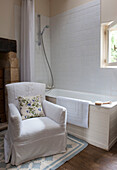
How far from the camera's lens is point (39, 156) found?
1783mm

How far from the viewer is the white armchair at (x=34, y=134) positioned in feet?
5.33

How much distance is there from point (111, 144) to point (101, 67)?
132 centimetres

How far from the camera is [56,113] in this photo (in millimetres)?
1938

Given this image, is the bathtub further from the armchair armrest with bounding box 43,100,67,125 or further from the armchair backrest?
the armchair backrest

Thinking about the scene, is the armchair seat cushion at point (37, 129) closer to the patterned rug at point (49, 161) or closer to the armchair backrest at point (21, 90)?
the patterned rug at point (49, 161)

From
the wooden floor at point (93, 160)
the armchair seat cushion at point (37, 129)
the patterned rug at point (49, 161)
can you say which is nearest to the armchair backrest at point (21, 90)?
the armchair seat cushion at point (37, 129)

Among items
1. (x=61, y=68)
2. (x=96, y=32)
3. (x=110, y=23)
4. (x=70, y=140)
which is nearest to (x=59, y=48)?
(x=61, y=68)

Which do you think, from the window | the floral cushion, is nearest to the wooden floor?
the floral cushion

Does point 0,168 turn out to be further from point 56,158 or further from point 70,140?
point 70,140

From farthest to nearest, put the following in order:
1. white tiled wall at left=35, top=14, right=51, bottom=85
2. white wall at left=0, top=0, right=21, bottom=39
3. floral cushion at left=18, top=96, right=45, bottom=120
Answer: white tiled wall at left=35, top=14, right=51, bottom=85 → white wall at left=0, top=0, right=21, bottom=39 → floral cushion at left=18, top=96, right=45, bottom=120

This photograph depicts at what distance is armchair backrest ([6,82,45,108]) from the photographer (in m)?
2.13

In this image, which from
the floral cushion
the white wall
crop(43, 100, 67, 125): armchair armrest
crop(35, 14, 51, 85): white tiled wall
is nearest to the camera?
crop(43, 100, 67, 125): armchair armrest

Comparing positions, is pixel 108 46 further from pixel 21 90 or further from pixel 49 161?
pixel 49 161

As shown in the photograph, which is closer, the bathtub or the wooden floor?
the wooden floor
